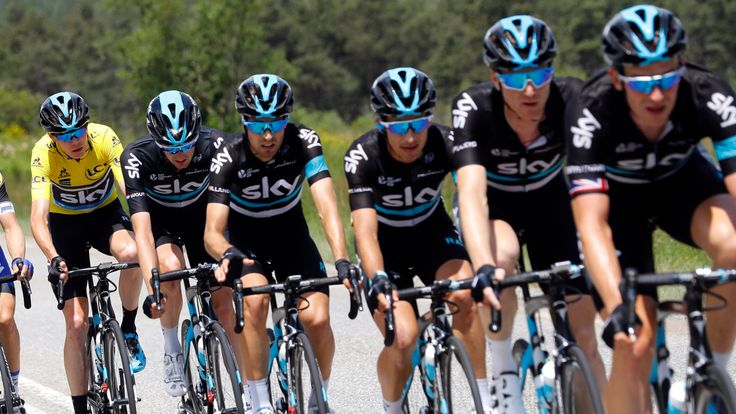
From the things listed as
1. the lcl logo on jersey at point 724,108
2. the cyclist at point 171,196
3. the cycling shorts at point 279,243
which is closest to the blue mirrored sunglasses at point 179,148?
the cyclist at point 171,196

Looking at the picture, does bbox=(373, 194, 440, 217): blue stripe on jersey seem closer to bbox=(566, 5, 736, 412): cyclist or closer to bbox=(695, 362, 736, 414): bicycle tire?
bbox=(566, 5, 736, 412): cyclist

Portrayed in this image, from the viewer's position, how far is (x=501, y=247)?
5.52 meters

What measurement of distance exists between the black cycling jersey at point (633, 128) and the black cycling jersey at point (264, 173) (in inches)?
91.5

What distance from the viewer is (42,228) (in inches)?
293

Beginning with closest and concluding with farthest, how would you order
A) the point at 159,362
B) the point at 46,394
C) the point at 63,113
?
the point at 63,113, the point at 46,394, the point at 159,362

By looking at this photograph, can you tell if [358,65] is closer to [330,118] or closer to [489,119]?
[330,118]

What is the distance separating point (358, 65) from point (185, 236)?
81.7 metres

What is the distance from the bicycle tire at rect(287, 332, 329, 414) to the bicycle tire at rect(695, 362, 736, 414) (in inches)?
82.9

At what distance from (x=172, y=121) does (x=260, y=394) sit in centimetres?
178

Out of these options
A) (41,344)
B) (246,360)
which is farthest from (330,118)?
(246,360)

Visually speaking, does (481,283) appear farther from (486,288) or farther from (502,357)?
(502,357)

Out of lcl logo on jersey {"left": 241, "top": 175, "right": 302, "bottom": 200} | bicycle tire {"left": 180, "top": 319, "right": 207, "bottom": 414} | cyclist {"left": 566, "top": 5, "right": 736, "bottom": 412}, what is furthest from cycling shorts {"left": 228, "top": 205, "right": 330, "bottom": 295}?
cyclist {"left": 566, "top": 5, "right": 736, "bottom": 412}

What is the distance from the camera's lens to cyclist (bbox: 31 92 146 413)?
7504mm

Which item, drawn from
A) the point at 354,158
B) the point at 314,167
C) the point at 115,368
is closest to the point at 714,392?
the point at 354,158
